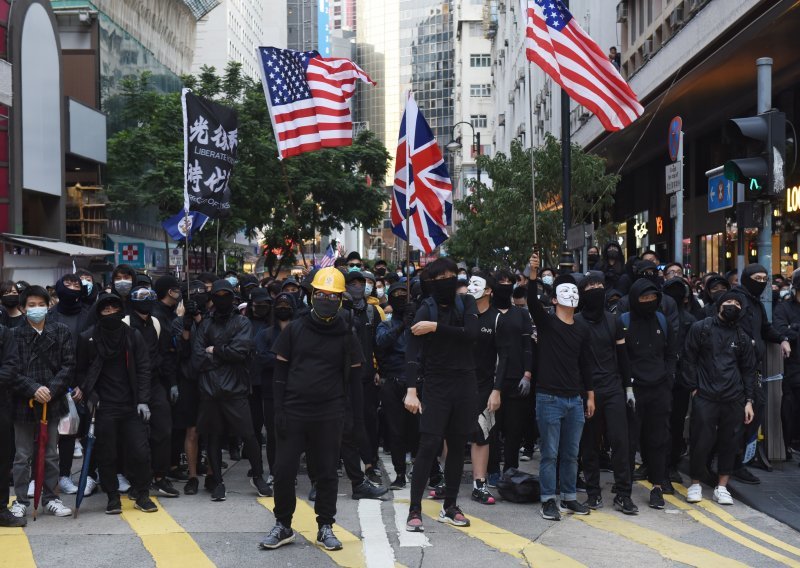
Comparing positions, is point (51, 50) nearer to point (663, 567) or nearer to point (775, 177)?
point (775, 177)

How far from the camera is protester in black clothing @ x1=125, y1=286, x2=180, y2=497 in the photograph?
357 inches

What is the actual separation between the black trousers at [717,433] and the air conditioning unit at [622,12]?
25.1 meters

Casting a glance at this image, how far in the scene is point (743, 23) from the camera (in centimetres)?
1833

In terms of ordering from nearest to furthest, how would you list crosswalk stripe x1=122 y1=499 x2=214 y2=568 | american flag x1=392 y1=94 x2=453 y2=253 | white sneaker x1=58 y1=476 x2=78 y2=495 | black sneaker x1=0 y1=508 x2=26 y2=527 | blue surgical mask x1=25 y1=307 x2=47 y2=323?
crosswalk stripe x1=122 y1=499 x2=214 y2=568, black sneaker x1=0 y1=508 x2=26 y2=527, blue surgical mask x1=25 y1=307 x2=47 y2=323, white sneaker x1=58 y1=476 x2=78 y2=495, american flag x1=392 y1=94 x2=453 y2=253

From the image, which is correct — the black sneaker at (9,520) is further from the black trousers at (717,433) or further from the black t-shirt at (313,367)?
the black trousers at (717,433)

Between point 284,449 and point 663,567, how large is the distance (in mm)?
2658

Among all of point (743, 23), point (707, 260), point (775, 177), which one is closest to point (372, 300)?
point (775, 177)

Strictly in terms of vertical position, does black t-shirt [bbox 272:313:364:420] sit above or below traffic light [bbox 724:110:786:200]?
below

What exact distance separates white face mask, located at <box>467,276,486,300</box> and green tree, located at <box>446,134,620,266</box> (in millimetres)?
15098

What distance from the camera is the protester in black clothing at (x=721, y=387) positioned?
909 cm

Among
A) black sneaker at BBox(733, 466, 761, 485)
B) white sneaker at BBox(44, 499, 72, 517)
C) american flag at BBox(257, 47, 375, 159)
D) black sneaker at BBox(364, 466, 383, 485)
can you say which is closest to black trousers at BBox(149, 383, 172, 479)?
white sneaker at BBox(44, 499, 72, 517)

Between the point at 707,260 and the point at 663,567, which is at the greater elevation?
the point at 707,260

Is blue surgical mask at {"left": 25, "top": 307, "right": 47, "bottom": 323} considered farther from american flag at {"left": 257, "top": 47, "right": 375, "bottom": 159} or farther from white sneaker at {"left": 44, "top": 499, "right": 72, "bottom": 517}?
american flag at {"left": 257, "top": 47, "right": 375, "bottom": 159}

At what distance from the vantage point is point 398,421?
975 cm
